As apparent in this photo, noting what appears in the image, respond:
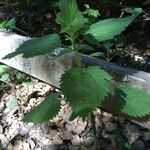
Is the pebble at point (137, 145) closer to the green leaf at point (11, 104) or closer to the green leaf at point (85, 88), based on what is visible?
the green leaf at point (85, 88)

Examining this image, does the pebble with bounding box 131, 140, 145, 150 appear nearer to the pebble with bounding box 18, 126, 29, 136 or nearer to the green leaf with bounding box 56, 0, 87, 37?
the pebble with bounding box 18, 126, 29, 136

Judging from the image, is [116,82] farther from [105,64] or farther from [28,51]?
[28,51]

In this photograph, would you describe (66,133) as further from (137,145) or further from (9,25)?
(9,25)

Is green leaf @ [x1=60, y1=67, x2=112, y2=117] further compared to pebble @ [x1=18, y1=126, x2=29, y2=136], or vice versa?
pebble @ [x1=18, y1=126, x2=29, y2=136]

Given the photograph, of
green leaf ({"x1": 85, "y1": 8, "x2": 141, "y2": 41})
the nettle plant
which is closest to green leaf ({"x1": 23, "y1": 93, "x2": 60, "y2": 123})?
the nettle plant

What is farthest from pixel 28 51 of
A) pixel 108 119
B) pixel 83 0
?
pixel 83 0

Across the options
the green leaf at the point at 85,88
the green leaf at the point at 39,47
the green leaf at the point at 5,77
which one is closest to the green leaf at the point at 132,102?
the green leaf at the point at 85,88
